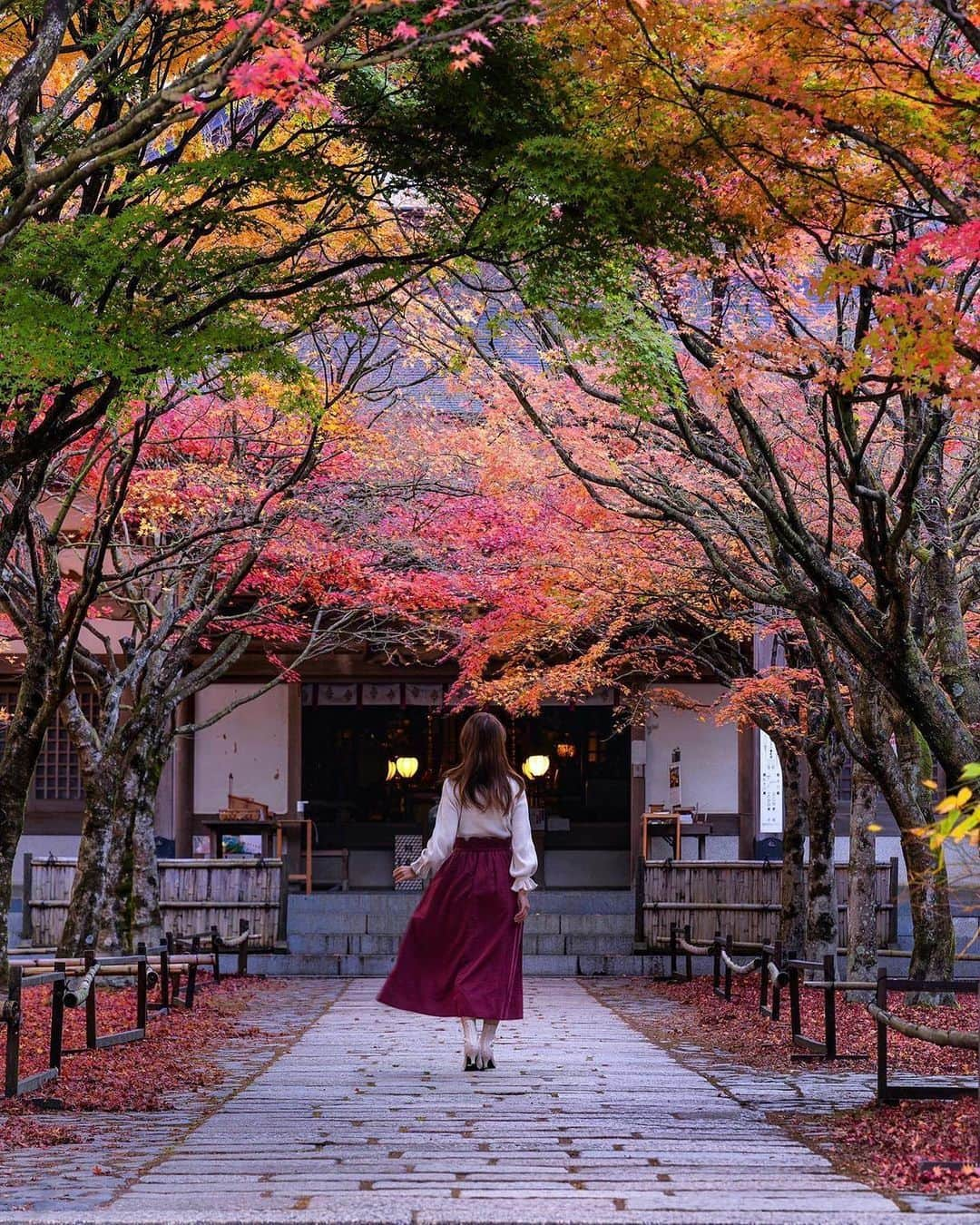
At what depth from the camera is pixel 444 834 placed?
8.63m

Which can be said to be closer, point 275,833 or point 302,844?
point 275,833

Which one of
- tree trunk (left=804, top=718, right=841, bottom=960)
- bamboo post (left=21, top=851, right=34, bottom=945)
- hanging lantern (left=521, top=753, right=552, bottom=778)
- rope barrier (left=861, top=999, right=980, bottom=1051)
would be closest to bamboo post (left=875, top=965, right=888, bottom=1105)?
rope barrier (left=861, top=999, right=980, bottom=1051)

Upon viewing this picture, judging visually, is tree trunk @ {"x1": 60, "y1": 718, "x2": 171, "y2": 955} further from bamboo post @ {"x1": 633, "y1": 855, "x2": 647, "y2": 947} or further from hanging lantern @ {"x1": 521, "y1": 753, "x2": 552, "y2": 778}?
hanging lantern @ {"x1": 521, "y1": 753, "x2": 552, "y2": 778}

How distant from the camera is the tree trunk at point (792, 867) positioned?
61.0ft

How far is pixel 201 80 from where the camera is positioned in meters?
5.93

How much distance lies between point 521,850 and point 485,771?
54 centimetres

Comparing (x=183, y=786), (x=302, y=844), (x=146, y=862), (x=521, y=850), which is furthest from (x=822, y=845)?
(x=183, y=786)

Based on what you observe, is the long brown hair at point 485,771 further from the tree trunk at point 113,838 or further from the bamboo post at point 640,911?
the bamboo post at point 640,911

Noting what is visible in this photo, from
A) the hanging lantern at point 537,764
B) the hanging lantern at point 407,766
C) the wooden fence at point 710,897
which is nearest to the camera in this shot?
the wooden fence at point 710,897

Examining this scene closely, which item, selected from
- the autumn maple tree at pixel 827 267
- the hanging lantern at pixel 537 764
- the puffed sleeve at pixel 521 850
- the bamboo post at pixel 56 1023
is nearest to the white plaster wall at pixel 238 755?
the hanging lantern at pixel 537 764

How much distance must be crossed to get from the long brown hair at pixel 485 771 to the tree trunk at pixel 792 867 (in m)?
10.5

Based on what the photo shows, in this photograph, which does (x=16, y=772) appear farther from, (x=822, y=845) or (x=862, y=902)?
(x=822, y=845)

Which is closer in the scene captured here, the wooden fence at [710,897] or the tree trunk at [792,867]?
the tree trunk at [792,867]

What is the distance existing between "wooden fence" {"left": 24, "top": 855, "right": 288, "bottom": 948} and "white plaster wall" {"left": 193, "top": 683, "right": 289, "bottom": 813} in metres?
4.45
